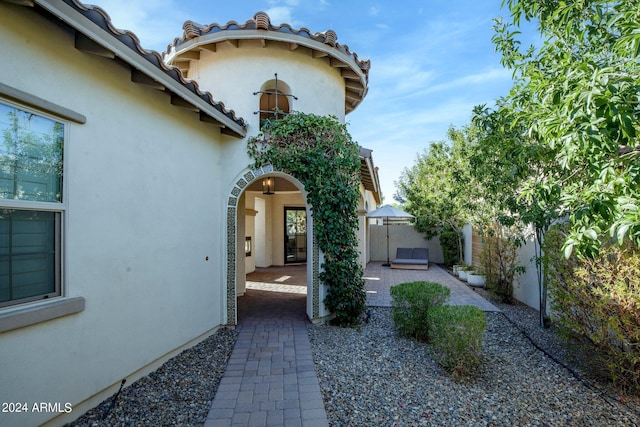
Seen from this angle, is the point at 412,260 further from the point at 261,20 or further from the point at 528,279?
the point at 261,20

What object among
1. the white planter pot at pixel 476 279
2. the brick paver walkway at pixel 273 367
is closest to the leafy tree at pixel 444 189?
the white planter pot at pixel 476 279

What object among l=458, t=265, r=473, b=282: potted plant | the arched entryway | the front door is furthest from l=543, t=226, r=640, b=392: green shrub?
the front door

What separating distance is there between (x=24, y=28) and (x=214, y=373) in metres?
5.19

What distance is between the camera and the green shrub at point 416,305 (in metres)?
6.88

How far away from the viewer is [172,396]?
4719 millimetres

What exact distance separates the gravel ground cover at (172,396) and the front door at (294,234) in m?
11.8

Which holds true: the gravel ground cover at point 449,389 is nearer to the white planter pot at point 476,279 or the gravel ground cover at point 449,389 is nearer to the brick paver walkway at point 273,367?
the brick paver walkway at point 273,367

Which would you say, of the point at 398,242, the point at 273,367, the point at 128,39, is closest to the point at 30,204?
the point at 128,39

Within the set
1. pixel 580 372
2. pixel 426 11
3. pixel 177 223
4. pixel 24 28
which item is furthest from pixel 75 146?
pixel 426 11

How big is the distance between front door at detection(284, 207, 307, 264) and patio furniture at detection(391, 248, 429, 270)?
210 inches

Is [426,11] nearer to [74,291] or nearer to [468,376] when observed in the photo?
[468,376]

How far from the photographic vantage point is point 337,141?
7.88m

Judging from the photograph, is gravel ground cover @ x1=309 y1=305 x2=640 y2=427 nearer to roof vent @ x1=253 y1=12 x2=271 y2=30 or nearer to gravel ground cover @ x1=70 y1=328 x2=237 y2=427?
gravel ground cover @ x1=70 y1=328 x2=237 y2=427

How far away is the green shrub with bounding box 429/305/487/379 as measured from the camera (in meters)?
→ 5.19
